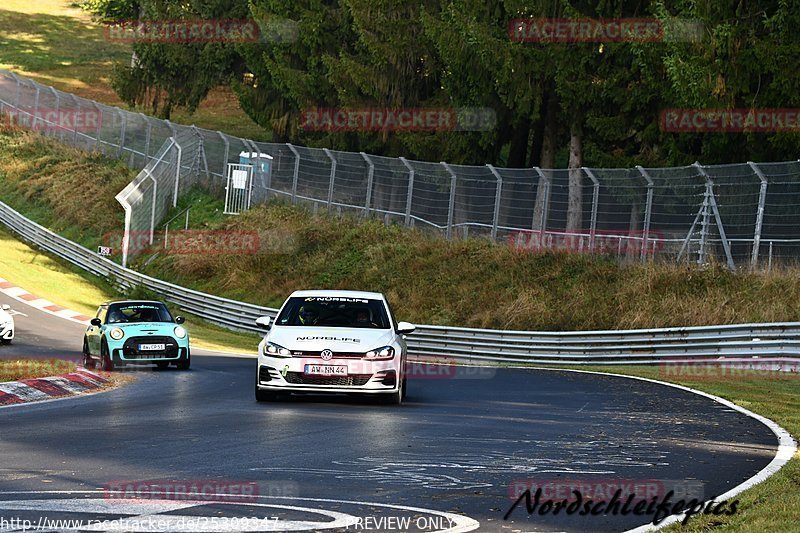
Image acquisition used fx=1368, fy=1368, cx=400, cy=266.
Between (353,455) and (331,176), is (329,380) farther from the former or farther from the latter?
(331,176)

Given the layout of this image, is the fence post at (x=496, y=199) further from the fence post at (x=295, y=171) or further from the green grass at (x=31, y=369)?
the green grass at (x=31, y=369)

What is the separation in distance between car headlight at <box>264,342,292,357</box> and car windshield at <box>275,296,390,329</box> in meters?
0.78

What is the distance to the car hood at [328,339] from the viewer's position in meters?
16.6

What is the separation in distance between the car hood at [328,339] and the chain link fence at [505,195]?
46.4 ft

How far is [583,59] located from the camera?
3662 centimetres

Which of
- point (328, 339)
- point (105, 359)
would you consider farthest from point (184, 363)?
point (328, 339)

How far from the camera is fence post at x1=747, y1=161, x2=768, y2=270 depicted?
1127 inches

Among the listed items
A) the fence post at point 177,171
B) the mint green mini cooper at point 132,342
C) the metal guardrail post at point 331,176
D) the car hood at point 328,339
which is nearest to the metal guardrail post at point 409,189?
the metal guardrail post at point 331,176

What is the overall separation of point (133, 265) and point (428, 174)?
12.4 meters

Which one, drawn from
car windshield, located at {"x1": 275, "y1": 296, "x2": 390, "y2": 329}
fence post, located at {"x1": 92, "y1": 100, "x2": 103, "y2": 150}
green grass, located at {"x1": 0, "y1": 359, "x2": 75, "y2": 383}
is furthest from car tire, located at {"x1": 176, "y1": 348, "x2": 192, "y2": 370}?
fence post, located at {"x1": 92, "y1": 100, "x2": 103, "y2": 150}

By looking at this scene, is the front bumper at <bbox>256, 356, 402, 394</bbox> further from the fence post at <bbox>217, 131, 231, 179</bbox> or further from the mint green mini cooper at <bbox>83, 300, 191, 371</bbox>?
the fence post at <bbox>217, 131, 231, 179</bbox>

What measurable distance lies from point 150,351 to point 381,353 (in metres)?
8.29

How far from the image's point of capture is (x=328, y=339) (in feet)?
54.8

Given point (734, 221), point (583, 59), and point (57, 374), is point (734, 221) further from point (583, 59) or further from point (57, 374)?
point (57, 374)
